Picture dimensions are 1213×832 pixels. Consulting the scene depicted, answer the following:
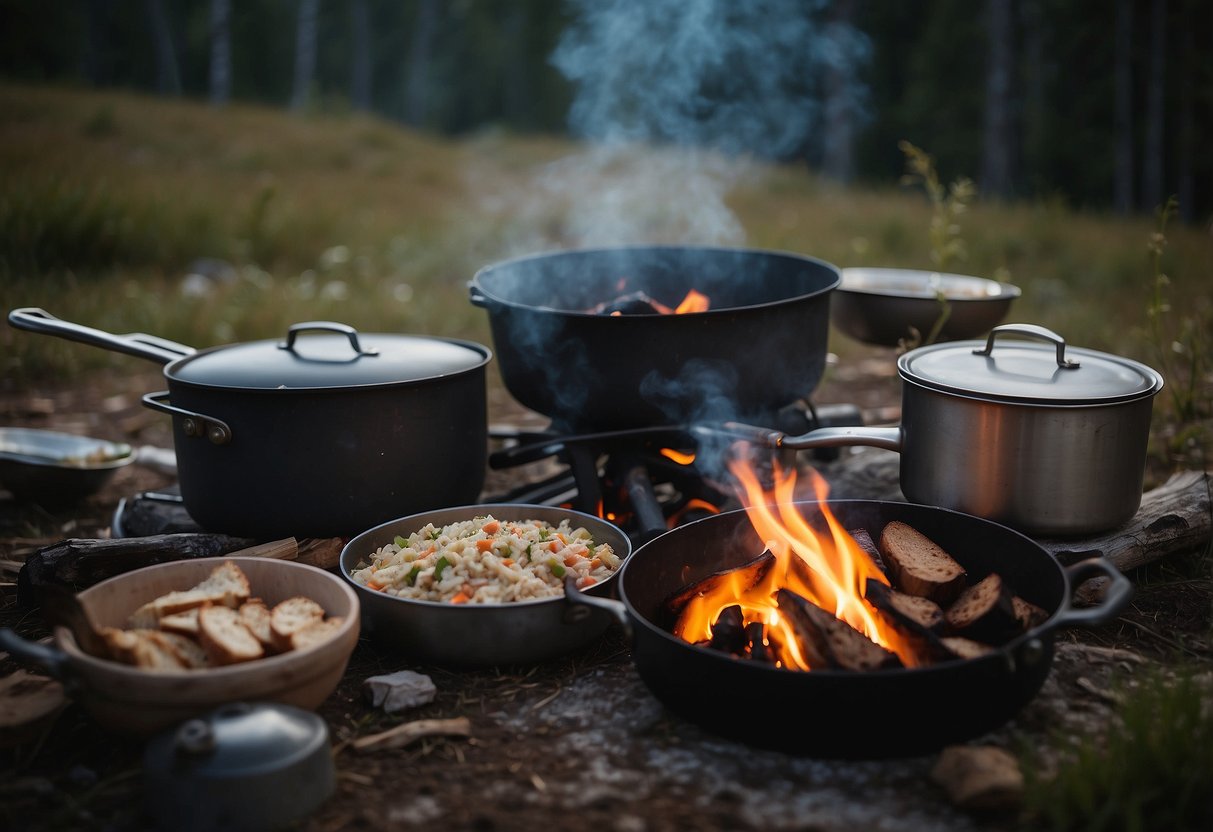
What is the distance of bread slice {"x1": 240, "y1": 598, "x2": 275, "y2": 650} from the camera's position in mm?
2340

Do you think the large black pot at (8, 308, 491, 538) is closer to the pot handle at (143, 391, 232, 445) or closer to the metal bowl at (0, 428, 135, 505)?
the pot handle at (143, 391, 232, 445)

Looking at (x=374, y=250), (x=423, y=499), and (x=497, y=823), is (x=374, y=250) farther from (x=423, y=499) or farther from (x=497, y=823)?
(x=497, y=823)

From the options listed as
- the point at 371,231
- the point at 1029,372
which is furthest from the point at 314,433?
the point at 371,231

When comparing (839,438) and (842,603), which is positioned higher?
(839,438)

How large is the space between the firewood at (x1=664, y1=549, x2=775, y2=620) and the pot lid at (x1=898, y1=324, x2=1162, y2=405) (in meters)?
0.80

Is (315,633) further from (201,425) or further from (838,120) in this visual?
(838,120)

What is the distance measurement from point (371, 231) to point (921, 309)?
702 centimetres

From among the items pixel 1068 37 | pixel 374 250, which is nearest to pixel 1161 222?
pixel 374 250

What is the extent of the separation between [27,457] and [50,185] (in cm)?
464

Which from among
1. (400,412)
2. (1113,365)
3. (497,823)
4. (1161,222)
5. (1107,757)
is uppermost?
(1161,222)

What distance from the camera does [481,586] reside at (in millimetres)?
2725

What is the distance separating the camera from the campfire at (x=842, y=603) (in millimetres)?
2279

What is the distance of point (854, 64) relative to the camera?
26438mm

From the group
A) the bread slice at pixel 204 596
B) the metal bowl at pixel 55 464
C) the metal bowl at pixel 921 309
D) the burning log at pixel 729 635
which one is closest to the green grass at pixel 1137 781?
the burning log at pixel 729 635
